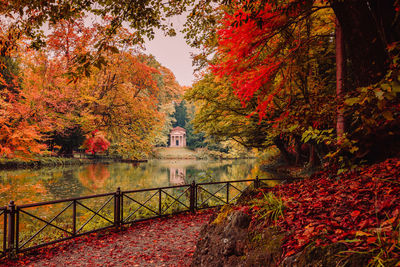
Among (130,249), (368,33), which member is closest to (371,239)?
(368,33)

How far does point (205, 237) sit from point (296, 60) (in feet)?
13.6

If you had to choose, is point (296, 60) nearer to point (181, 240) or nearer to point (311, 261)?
point (311, 261)

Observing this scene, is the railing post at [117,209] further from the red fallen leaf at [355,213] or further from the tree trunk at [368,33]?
the tree trunk at [368,33]

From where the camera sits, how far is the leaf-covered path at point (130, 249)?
5199mm

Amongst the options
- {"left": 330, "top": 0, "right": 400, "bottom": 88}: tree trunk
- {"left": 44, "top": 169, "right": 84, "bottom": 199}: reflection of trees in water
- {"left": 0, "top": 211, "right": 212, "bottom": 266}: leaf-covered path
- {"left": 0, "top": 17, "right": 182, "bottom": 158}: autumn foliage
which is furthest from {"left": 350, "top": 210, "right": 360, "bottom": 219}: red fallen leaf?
{"left": 44, "top": 169, "right": 84, "bottom": 199}: reflection of trees in water

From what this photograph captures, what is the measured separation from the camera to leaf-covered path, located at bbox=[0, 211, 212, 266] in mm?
5199

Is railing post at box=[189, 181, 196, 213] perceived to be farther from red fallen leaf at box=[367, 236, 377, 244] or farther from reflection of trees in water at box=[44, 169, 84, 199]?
reflection of trees in water at box=[44, 169, 84, 199]

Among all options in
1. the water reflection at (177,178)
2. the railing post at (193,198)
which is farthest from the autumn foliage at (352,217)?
the water reflection at (177,178)

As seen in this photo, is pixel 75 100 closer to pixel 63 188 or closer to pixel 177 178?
pixel 63 188

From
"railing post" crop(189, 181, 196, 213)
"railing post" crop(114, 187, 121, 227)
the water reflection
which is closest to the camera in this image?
"railing post" crop(114, 187, 121, 227)

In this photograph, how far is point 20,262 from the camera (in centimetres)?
527

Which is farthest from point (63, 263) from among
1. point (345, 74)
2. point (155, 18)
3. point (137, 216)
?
point (345, 74)

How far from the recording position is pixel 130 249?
5891 mm

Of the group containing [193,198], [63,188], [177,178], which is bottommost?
[177,178]
